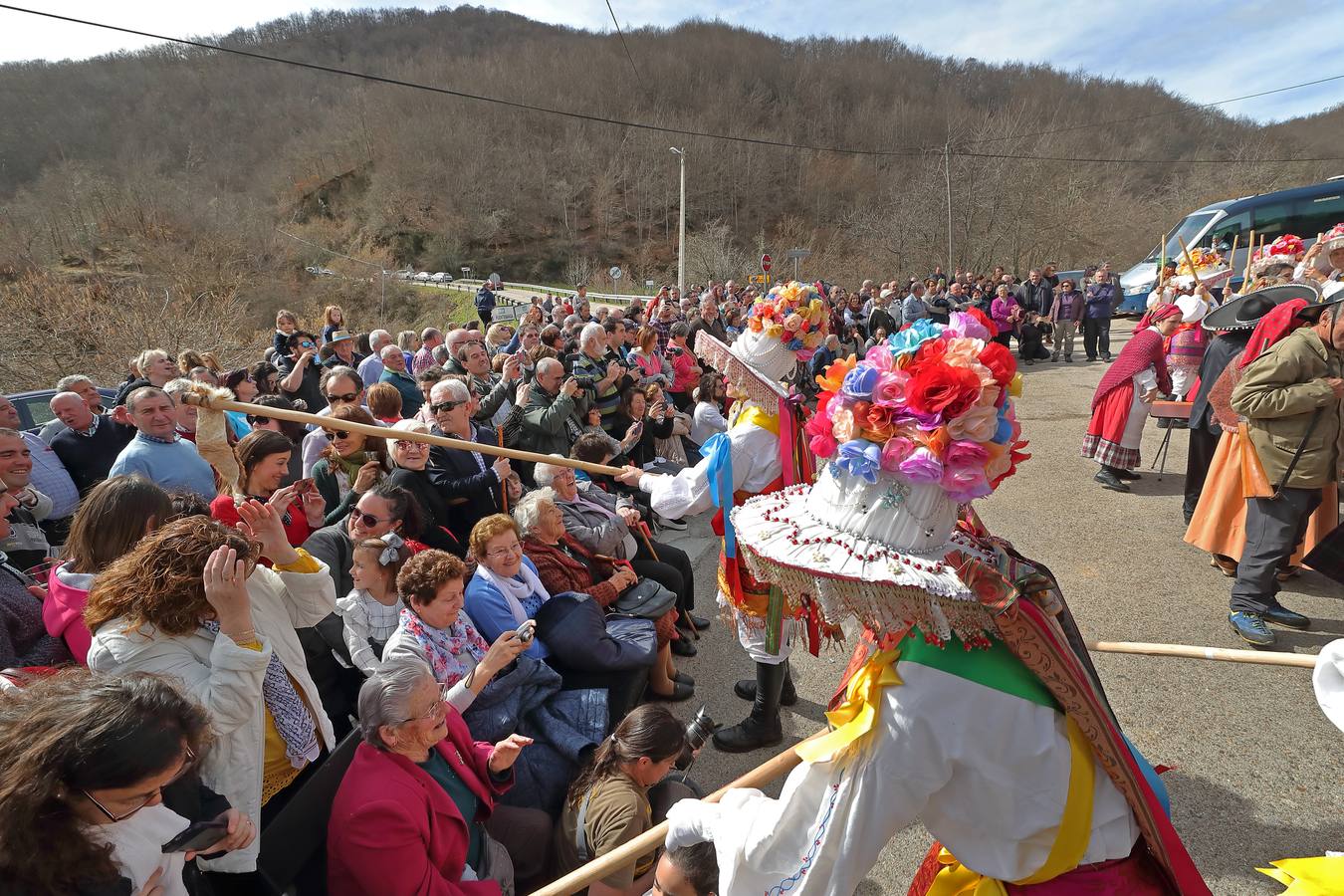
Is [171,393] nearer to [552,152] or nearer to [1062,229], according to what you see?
[1062,229]

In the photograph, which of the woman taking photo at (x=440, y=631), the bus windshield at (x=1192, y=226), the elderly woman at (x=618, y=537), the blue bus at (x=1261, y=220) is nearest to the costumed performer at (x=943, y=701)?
the woman taking photo at (x=440, y=631)

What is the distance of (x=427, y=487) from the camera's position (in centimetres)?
416

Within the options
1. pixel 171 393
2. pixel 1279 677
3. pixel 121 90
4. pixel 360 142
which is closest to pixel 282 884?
pixel 171 393

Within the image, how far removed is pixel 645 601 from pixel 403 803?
209 centimetres

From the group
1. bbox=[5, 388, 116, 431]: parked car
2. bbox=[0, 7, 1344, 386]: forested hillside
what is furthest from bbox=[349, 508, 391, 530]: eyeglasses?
bbox=[0, 7, 1344, 386]: forested hillside

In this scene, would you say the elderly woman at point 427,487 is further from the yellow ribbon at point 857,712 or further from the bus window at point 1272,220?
the bus window at point 1272,220

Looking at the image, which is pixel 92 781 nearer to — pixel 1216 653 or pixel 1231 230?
pixel 1216 653

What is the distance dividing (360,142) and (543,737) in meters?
69.1

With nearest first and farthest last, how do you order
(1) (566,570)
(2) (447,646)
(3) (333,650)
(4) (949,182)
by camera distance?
(2) (447,646) → (3) (333,650) → (1) (566,570) → (4) (949,182)

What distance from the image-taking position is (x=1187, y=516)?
5.88 meters

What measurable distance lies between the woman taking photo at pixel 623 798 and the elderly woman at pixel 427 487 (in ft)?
5.90

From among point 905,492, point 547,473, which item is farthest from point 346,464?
point 905,492

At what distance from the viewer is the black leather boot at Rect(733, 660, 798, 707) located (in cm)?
387

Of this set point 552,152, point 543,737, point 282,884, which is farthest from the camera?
point 552,152
